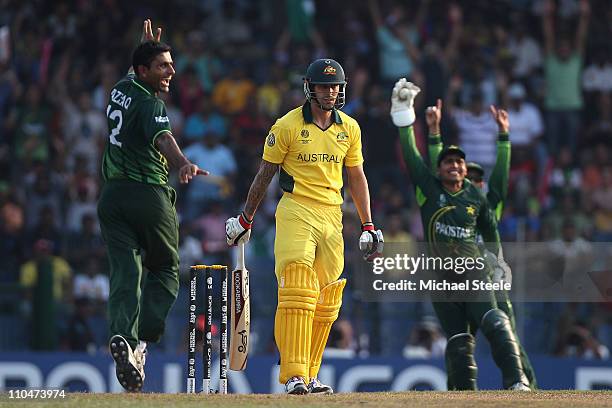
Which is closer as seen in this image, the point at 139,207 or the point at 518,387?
the point at 139,207

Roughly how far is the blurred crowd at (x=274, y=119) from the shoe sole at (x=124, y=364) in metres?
6.06

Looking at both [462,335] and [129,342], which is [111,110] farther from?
[462,335]

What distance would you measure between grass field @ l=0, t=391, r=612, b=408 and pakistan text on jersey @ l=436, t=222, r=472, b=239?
2186 mm

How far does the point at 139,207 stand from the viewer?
1050 cm

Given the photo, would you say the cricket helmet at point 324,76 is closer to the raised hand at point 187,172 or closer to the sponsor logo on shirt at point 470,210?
the raised hand at point 187,172

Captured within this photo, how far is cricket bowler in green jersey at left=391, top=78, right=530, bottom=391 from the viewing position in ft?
41.4

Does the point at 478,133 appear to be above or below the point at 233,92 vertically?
below

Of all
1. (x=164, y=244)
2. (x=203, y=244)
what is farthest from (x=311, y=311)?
(x=203, y=244)

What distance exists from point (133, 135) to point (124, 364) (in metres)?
1.58

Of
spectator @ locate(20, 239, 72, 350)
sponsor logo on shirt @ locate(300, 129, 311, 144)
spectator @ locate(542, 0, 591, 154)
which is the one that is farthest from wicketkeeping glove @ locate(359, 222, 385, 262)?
spectator @ locate(542, 0, 591, 154)

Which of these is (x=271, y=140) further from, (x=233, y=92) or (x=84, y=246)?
(x=233, y=92)

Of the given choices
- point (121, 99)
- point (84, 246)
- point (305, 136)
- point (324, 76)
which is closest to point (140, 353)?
point (121, 99)

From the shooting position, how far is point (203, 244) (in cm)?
1775

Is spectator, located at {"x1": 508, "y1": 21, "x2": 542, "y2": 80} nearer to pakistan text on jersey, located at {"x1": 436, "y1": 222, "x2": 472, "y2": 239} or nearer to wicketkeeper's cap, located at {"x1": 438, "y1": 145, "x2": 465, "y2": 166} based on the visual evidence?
wicketkeeper's cap, located at {"x1": 438, "y1": 145, "x2": 465, "y2": 166}
